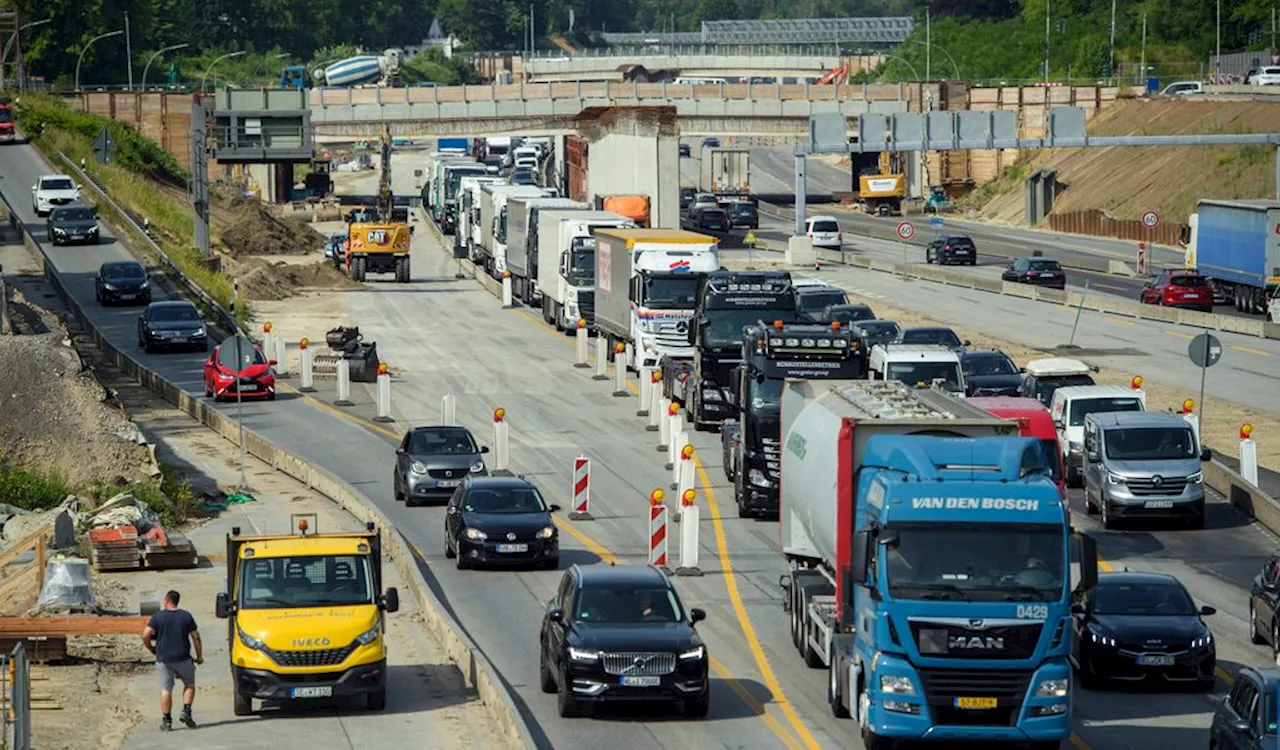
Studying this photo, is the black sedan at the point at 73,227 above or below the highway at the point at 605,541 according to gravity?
above

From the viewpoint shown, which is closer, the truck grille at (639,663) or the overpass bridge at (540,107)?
the truck grille at (639,663)

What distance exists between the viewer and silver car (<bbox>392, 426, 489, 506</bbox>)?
1542 inches

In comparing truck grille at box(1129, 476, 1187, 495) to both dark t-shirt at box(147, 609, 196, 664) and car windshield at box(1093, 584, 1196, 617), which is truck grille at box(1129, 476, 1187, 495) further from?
dark t-shirt at box(147, 609, 196, 664)

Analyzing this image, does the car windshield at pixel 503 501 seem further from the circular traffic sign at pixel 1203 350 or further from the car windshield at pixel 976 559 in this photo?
the circular traffic sign at pixel 1203 350

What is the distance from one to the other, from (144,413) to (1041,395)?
22137 millimetres

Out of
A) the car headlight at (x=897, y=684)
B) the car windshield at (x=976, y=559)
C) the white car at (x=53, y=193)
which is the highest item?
the white car at (x=53, y=193)

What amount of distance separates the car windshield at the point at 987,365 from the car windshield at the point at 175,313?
2563cm

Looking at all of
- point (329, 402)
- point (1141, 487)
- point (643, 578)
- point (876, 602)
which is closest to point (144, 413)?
point (329, 402)

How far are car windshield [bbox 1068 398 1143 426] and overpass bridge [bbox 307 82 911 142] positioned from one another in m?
78.3

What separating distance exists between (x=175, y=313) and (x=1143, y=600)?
41188 millimetres

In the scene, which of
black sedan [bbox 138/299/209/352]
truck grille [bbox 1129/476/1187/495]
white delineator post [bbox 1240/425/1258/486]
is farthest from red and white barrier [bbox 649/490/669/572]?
black sedan [bbox 138/299/209/352]

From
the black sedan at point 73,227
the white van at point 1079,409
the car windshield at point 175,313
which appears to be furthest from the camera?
the black sedan at point 73,227

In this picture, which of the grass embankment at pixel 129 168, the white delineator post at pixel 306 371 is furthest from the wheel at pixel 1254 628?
the grass embankment at pixel 129 168

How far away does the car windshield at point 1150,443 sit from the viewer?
122 ft
